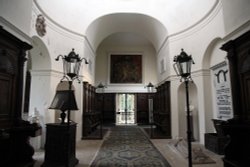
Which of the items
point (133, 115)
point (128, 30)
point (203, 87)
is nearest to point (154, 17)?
point (128, 30)

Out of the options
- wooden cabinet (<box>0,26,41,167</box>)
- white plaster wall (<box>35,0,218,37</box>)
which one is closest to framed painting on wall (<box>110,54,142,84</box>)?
white plaster wall (<box>35,0,218,37</box>)

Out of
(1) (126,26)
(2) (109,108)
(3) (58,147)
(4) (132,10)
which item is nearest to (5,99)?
(3) (58,147)

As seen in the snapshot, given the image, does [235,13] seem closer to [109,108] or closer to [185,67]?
[185,67]

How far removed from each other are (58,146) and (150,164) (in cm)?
222

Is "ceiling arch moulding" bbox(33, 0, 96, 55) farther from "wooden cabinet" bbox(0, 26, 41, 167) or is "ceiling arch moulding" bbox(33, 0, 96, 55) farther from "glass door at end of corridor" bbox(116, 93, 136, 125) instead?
"glass door at end of corridor" bbox(116, 93, 136, 125)

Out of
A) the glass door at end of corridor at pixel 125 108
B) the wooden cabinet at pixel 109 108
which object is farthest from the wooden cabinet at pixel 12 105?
the glass door at end of corridor at pixel 125 108

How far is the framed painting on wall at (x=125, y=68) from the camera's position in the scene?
14773 mm

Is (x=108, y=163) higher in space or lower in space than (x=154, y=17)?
lower

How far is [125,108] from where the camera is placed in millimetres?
15055

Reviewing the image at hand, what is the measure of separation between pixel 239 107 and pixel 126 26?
8125 mm

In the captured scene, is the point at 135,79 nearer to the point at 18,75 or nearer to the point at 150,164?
the point at 150,164

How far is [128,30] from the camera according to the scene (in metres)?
11.0

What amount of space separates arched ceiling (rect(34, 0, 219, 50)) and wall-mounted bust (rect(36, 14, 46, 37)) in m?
A: 0.47

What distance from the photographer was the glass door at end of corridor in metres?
15.0
